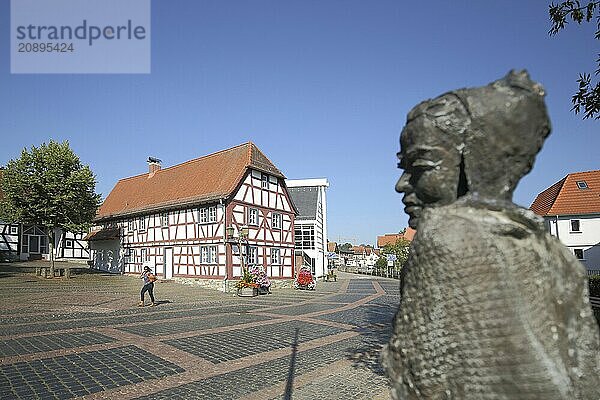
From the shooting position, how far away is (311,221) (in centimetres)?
4241

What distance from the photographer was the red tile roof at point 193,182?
2826cm

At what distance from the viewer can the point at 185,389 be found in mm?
6422

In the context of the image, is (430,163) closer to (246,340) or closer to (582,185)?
(246,340)

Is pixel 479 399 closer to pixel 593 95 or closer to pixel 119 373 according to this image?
pixel 593 95

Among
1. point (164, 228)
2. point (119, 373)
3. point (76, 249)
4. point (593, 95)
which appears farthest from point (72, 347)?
point (76, 249)

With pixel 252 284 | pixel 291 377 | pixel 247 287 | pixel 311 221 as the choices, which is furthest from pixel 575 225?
pixel 291 377

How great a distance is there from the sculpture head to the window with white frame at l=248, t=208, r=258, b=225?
1034 inches

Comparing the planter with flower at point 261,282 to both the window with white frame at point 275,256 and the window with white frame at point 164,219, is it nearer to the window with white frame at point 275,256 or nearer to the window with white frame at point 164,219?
the window with white frame at point 275,256

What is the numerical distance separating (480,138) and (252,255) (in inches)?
1053

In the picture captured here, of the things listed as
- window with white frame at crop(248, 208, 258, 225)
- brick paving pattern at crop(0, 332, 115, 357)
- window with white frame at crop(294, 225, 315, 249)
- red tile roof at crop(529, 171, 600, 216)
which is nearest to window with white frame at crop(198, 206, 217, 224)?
window with white frame at crop(248, 208, 258, 225)

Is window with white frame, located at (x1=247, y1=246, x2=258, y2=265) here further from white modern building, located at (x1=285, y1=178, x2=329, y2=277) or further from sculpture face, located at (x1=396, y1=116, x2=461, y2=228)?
sculpture face, located at (x1=396, y1=116, x2=461, y2=228)

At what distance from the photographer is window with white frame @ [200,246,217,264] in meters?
27.0

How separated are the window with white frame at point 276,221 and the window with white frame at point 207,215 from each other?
168 inches

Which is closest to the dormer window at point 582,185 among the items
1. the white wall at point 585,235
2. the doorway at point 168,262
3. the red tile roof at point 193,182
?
the white wall at point 585,235
